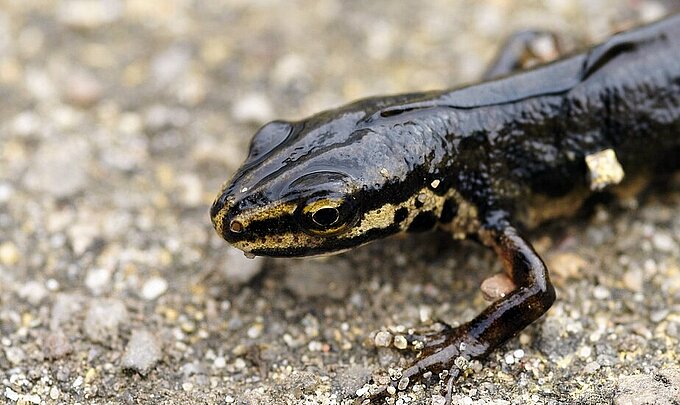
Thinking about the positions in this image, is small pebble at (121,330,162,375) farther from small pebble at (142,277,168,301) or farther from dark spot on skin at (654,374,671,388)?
dark spot on skin at (654,374,671,388)

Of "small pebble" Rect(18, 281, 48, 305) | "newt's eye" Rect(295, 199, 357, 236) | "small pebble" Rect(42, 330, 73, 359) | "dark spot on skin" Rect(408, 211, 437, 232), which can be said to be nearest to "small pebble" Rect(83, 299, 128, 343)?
"small pebble" Rect(42, 330, 73, 359)

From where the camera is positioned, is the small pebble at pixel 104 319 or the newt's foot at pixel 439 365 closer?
the newt's foot at pixel 439 365

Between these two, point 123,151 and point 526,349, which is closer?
point 526,349

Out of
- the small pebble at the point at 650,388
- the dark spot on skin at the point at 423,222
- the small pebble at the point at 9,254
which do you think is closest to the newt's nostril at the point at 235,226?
the dark spot on skin at the point at 423,222

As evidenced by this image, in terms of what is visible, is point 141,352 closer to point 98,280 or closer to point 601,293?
point 98,280

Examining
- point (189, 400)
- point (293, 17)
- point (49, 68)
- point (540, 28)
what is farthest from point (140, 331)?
point (540, 28)

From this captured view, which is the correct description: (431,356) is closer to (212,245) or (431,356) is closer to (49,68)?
(212,245)

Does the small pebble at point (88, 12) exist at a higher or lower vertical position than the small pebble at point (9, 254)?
higher

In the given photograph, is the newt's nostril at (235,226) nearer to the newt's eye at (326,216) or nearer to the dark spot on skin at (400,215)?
the newt's eye at (326,216)
